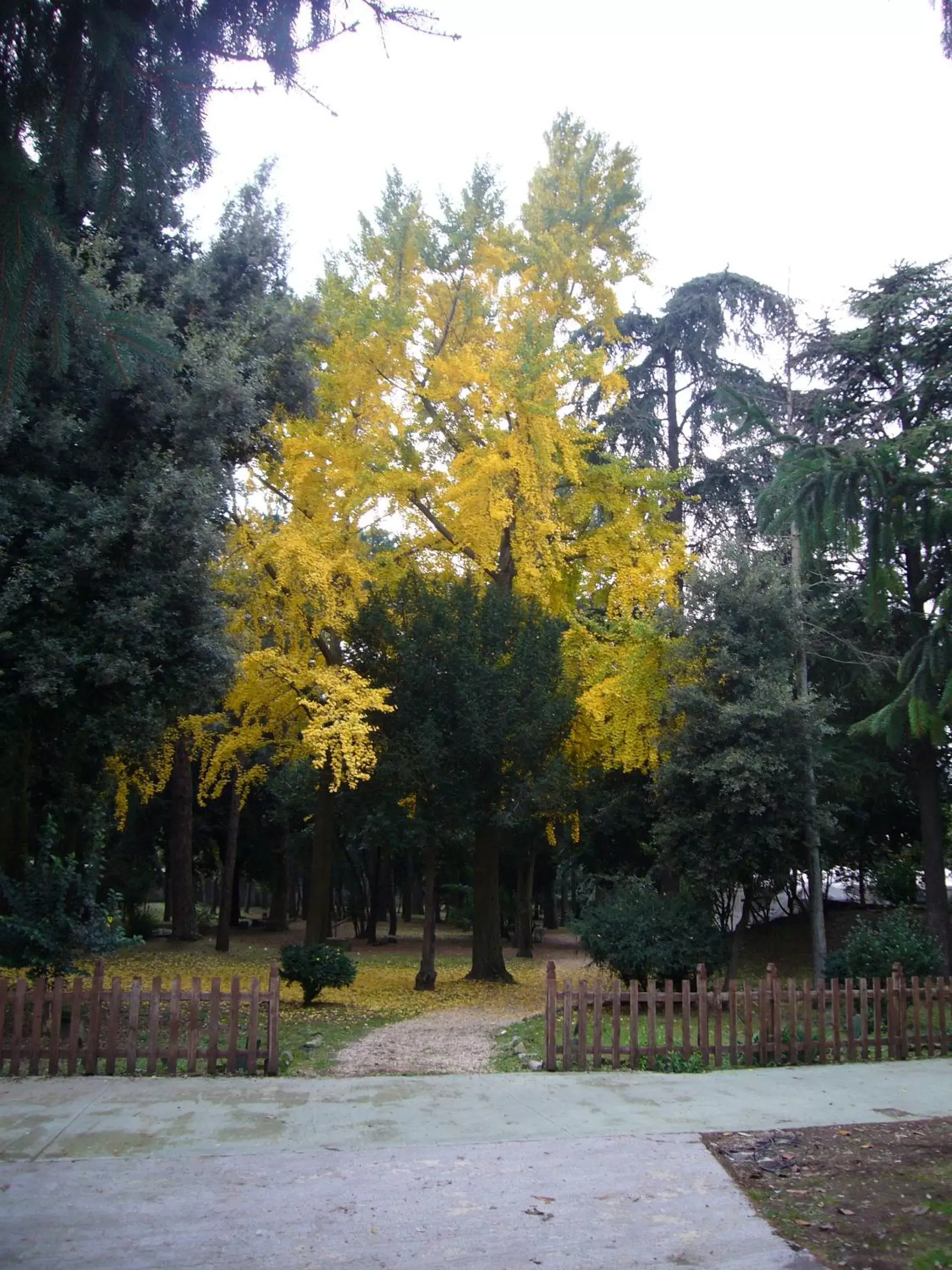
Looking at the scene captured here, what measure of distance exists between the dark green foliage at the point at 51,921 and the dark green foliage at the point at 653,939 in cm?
680

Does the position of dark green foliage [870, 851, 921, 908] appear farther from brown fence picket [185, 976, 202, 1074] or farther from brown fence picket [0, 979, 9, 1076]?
brown fence picket [0, 979, 9, 1076]

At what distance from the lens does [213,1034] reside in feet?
27.6

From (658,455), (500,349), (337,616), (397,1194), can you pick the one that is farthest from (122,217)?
(658,455)

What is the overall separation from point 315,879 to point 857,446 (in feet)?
42.8

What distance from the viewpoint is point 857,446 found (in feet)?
35.5

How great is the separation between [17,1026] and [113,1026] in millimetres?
809

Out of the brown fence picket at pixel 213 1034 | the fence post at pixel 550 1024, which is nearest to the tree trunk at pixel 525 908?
the fence post at pixel 550 1024

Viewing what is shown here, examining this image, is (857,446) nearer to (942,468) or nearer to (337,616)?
(942,468)

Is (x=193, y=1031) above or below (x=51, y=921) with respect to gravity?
below

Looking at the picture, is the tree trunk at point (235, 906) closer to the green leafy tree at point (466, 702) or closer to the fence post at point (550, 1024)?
the green leafy tree at point (466, 702)

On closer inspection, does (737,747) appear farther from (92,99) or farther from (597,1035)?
(92,99)

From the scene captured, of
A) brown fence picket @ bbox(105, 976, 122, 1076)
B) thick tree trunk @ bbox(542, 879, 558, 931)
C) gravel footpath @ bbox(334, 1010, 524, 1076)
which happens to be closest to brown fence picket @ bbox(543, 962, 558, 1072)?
gravel footpath @ bbox(334, 1010, 524, 1076)

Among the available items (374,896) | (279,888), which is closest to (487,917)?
(374,896)

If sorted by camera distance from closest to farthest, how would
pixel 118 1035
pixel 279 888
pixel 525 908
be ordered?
pixel 118 1035 → pixel 525 908 → pixel 279 888
